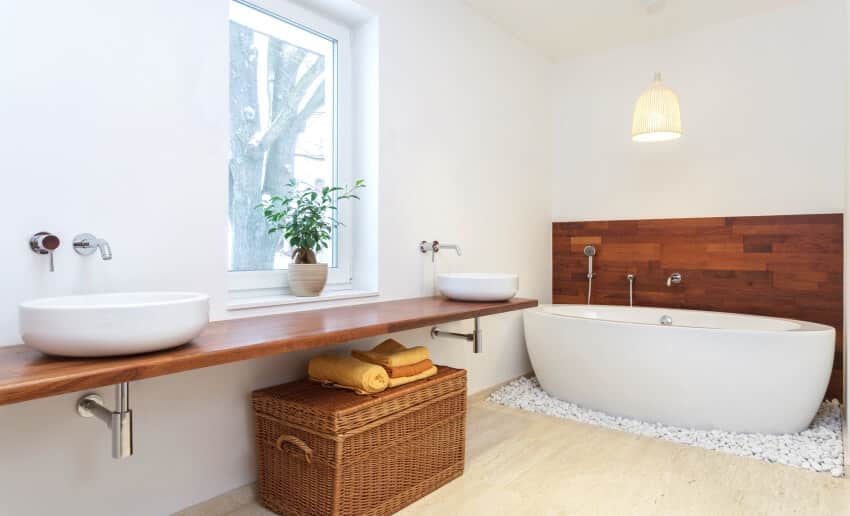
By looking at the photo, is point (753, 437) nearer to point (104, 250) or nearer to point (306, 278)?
point (306, 278)

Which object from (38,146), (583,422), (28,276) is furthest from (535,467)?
(38,146)

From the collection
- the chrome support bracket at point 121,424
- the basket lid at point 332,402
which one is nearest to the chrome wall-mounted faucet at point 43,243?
the chrome support bracket at point 121,424

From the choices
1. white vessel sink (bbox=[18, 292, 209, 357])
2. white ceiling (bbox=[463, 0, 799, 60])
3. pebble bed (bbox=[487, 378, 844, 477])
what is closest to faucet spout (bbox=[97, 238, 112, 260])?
white vessel sink (bbox=[18, 292, 209, 357])

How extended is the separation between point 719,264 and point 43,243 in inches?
145

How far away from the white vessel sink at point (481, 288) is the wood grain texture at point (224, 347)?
14 cm

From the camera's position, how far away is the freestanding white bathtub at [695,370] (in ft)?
8.71

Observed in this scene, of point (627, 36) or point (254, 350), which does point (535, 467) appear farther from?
point (627, 36)

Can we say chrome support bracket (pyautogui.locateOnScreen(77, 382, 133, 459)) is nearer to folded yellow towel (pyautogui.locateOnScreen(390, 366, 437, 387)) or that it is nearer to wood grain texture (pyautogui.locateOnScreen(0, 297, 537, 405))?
wood grain texture (pyautogui.locateOnScreen(0, 297, 537, 405))

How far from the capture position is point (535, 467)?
241 cm

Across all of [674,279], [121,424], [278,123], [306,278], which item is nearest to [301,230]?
[306,278]

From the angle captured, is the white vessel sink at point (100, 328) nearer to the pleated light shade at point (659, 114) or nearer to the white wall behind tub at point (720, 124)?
the pleated light shade at point (659, 114)

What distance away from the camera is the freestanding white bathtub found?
2654mm

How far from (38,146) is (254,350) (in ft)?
2.85

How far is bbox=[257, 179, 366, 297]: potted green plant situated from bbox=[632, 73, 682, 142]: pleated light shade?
193 centimetres
